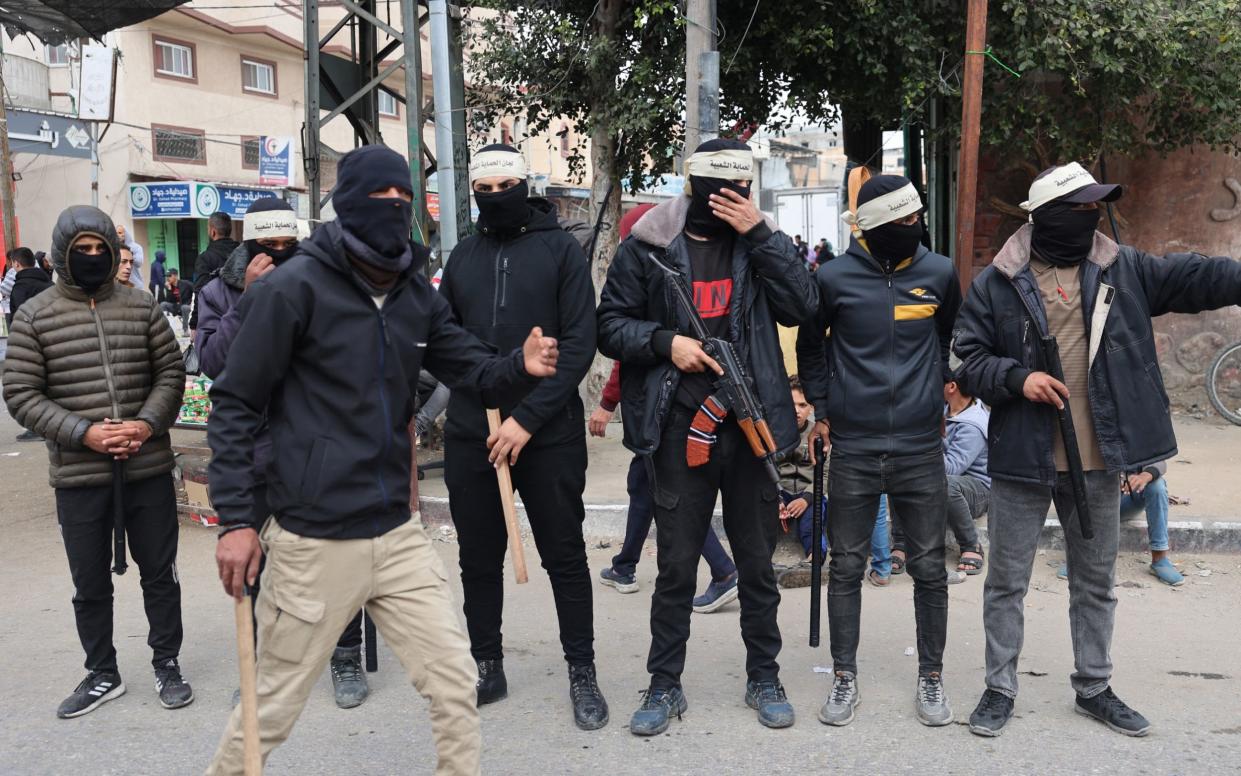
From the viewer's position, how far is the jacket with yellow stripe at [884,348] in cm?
402

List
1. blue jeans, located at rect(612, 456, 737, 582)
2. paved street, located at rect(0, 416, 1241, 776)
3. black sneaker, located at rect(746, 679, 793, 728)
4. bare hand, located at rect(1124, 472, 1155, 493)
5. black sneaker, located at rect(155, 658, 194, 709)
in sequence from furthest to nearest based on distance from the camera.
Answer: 1. blue jeans, located at rect(612, 456, 737, 582)
2. bare hand, located at rect(1124, 472, 1155, 493)
3. black sneaker, located at rect(155, 658, 194, 709)
4. black sneaker, located at rect(746, 679, 793, 728)
5. paved street, located at rect(0, 416, 1241, 776)

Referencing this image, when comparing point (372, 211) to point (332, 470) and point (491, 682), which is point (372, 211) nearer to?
point (332, 470)

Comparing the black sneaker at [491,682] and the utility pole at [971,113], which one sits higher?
the utility pole at [971,113]

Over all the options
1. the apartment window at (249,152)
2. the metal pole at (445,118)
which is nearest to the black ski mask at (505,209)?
the metal pole at (445,118)

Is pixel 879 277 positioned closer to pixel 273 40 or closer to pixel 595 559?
pixel 595 559

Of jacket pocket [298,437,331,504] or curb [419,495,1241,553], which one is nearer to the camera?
jacket pocket [298,437,331,504]

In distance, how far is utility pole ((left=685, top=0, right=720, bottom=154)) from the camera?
24.9 ft

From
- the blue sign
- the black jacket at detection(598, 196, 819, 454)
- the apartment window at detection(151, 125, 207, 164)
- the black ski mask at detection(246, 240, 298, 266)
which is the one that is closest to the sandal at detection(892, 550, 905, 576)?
the black jacket at detection(598, 196, 819, 454)

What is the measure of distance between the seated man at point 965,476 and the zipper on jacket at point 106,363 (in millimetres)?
3756

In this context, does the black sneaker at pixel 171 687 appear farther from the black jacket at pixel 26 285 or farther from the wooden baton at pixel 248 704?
the black jacket at pixel 26 285

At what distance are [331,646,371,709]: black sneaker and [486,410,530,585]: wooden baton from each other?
34.6 inches

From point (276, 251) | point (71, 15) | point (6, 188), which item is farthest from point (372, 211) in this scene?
point (6, 188)

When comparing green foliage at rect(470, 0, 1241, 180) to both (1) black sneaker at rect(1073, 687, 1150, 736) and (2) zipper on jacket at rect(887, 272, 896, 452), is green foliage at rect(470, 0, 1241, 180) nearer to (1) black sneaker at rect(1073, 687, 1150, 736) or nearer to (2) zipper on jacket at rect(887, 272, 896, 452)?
(2) zipper on jacket at rect(887, 272, 896, 452)

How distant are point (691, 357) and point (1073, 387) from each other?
1298mm
